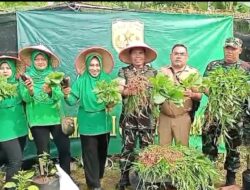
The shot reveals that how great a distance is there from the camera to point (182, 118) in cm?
429

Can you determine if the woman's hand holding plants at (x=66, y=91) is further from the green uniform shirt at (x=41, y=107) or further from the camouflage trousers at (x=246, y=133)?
the camouflage trousers at (x=246, y=133)

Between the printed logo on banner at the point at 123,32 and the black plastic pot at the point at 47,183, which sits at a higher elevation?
the printed logo on banner at the point at 123,32

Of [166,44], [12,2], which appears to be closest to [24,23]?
[166,44]

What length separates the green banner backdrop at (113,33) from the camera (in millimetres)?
5289

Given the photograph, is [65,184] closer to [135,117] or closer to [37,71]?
[135,117]

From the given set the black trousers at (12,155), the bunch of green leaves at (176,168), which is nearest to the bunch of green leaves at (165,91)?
the bunch of green leaves at (176,168)

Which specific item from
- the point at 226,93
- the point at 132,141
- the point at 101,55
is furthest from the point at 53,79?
the point at 226,93

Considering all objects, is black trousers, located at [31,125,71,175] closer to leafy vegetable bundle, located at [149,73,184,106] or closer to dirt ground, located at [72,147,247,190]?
dirt ground, located at [72,147,247,190]

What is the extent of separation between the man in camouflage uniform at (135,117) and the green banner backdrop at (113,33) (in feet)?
3.53

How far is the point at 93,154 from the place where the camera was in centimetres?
446

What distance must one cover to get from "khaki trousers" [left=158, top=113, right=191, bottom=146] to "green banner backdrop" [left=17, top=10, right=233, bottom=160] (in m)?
1.36

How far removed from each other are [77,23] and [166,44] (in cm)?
119

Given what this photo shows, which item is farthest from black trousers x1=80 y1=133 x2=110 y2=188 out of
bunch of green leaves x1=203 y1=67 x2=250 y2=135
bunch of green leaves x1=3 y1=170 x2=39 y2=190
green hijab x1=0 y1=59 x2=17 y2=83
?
bunch of green leaves x1=203 y1=67 x2=250 y2=135

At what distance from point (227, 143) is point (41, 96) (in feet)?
6.34
